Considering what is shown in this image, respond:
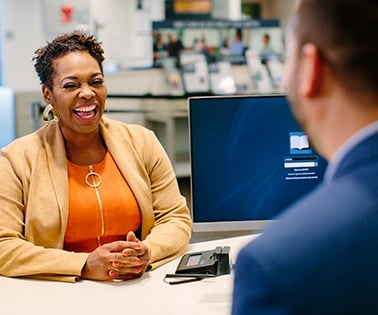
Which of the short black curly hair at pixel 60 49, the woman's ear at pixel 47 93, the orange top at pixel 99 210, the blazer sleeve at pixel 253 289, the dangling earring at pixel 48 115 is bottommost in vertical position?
the orange top at pixel 99 210

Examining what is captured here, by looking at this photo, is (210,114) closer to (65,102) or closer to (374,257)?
(65,102)

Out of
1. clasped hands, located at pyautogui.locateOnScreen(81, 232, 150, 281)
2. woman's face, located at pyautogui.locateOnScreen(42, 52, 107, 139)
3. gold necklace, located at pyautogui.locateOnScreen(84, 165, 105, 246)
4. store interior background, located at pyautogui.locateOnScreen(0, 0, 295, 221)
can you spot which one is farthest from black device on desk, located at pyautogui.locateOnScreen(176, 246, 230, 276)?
store interior background, located at pyautogui.locateOnScreen(0, 0, 295, 221)

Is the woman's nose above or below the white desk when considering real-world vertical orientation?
above

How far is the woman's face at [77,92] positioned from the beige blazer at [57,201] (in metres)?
0.06

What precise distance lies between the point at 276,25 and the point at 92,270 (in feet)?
16.8

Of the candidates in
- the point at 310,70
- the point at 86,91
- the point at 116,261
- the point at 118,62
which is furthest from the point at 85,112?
the point at 118,62

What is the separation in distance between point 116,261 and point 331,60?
1.17 m

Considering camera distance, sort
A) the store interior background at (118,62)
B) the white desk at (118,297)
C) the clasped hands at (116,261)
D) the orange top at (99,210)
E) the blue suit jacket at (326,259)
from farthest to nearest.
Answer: the store interior background at (118,62) → the orange top at (99,210) → the clasped hands at (116,261) → the white desk at (118,297) → the blue suit jacket at (326,259)

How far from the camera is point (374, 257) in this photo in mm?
592

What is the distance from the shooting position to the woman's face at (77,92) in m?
1.93

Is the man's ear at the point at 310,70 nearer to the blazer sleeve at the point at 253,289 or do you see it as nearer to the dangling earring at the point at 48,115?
the blazer sleeve at the point at 253,289

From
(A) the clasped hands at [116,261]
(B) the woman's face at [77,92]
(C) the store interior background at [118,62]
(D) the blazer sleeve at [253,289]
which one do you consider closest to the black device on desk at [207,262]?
(A) the clasped hands at [116,261]

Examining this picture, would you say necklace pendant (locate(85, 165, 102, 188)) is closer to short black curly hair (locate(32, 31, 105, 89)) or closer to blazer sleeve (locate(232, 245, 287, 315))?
short black curly hair (locate(32, 31, 105, 89))

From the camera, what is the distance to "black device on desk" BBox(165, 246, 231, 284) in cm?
172
